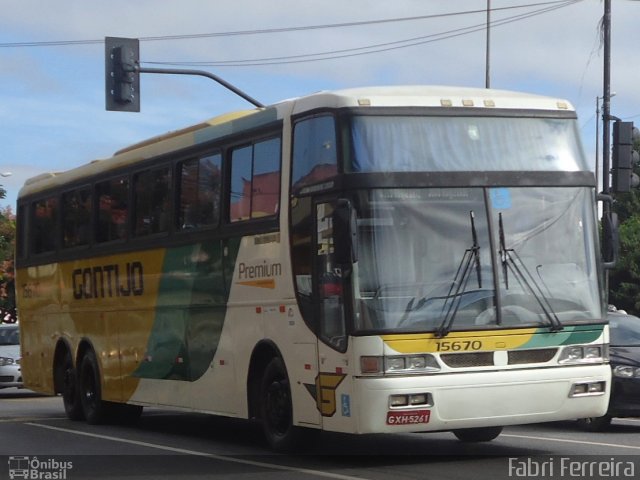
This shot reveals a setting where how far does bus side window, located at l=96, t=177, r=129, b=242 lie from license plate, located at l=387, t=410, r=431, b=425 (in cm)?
696

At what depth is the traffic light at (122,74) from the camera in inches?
856

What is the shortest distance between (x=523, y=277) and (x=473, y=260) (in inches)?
20.4

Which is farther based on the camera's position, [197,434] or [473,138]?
[197,434]

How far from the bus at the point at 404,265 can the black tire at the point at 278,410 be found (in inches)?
0.9

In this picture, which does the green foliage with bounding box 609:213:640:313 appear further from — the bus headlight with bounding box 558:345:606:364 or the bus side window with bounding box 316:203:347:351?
the bus side window with bounding box 316:203:347:351

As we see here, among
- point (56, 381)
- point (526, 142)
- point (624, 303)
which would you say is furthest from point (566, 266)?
point (624, 303)

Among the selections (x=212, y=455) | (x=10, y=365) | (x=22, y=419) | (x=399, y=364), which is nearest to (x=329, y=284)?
(x=399, y=364)

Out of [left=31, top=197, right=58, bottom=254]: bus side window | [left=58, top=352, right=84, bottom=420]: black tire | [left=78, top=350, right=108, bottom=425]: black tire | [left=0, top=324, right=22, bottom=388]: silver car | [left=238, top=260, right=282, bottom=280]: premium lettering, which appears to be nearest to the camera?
[left=238, top=260, right=282, bottom=280]: premium lettering

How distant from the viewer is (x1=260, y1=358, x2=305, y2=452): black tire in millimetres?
13164

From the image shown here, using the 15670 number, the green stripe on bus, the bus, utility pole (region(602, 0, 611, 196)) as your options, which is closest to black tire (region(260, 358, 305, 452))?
the bus

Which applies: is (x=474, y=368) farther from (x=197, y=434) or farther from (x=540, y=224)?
(x=197, y=434)

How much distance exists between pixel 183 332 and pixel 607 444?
198 inches

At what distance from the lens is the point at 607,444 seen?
14.3 meters

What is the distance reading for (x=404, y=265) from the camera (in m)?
11.9
